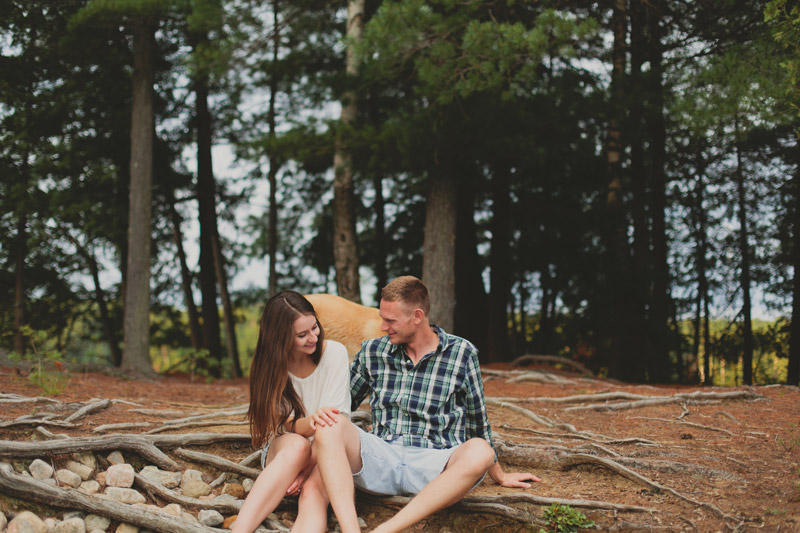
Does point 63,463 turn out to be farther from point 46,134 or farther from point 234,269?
point 234,269

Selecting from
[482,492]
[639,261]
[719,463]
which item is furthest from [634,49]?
[482,492]

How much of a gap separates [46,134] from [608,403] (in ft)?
38.3

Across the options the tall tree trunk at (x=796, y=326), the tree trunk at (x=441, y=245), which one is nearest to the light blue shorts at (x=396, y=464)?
the tree trunk at (x=441, y=245)

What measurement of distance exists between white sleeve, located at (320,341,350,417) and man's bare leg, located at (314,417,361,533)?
0.17 meters

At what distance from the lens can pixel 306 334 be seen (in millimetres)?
3871

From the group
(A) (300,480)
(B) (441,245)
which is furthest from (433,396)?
(B) (441,245)

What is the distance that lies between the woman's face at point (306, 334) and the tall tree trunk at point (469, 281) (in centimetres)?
1045

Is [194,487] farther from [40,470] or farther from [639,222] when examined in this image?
[639,222]

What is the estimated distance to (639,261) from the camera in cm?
1145

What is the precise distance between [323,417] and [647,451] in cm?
270

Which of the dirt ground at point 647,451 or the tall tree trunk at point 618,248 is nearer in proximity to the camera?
the dirt ground at point 647,451

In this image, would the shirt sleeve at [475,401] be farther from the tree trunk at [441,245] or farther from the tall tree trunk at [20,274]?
the tall tree trunk at [20,274]

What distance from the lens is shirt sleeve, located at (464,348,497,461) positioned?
13.0 feet

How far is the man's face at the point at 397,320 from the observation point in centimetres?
386
